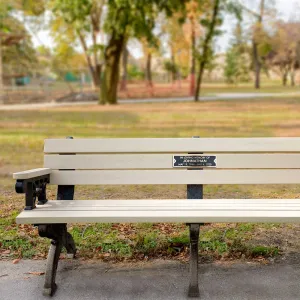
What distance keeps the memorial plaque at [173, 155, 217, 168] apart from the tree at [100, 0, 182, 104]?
63.2ft

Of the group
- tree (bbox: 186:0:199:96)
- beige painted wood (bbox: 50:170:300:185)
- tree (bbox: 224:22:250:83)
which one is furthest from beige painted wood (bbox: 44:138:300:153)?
tree (bbox: 224:22:250:83)

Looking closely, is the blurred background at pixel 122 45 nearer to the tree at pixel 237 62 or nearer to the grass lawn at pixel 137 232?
the tree at pixel 237 62

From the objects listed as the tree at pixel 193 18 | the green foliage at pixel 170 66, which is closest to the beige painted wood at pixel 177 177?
the tree at pixel 193 18

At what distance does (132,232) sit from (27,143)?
22.8 ft

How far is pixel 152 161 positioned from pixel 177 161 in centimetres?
18

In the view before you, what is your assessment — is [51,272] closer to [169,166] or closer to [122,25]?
[169,166]

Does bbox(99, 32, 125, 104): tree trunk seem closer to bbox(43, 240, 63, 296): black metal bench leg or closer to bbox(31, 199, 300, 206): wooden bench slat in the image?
bbox(31, 199, 300, 206): wooden bench slat

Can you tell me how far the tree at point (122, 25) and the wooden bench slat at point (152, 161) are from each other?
63.0 ft

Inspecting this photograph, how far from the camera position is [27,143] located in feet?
36.4

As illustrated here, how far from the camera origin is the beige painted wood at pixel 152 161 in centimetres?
400

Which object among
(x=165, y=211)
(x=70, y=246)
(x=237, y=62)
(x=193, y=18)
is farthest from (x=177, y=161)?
(x=237, y=62)

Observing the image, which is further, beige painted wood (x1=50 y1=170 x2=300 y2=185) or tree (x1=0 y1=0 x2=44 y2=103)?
tree (x1=0 y1=0 x2=44 y2=103)

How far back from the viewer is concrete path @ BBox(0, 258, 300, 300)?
11.1 feet

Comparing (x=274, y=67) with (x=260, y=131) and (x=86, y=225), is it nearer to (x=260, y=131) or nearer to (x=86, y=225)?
(x=260, y=131)
